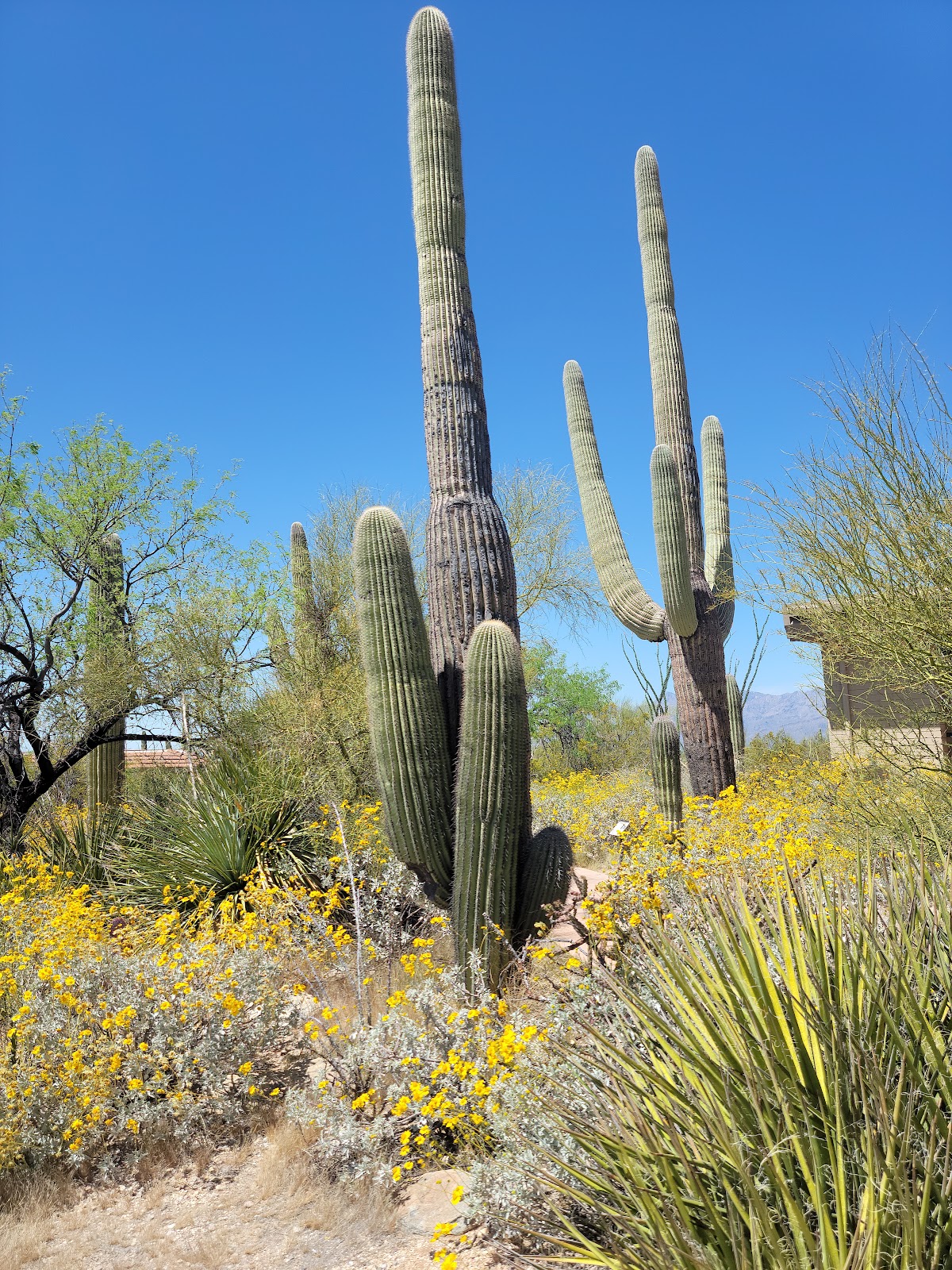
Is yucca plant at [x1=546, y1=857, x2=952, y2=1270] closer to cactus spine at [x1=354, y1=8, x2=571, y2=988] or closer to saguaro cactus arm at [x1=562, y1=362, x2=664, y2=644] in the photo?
cactus spine at [x1=354, y1=8, x2=571, y2=988]

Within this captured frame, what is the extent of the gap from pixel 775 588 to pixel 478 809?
351 centimetres

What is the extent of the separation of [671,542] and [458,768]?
5171 mm

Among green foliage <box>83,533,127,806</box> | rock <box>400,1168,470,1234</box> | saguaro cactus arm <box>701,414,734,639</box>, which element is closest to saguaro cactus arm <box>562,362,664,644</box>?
saguaro cactus arm <box>701,414,734,639</box>

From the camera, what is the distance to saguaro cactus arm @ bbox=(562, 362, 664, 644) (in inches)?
437

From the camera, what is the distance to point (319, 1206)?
11.7 feet

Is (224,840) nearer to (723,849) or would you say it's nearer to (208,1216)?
(208,1216)

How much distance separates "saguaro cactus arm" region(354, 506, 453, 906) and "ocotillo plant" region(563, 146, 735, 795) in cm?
470

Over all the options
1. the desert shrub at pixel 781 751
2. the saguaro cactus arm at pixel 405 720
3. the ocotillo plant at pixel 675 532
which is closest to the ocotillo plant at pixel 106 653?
the saguaro cactus arm at pixel 405 720

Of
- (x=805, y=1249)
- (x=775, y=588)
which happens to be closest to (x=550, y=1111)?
(x=805, y=1249)

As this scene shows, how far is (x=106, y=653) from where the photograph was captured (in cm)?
1101

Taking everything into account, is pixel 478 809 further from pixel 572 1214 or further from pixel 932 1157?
pixel 932 1157

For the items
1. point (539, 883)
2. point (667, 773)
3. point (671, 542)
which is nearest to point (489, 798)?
point (539, 883)

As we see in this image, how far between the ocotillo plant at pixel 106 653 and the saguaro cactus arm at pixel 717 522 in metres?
7.59

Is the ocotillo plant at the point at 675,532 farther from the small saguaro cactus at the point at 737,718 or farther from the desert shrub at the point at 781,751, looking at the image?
the small saguaro cactus at the point at 737,718
